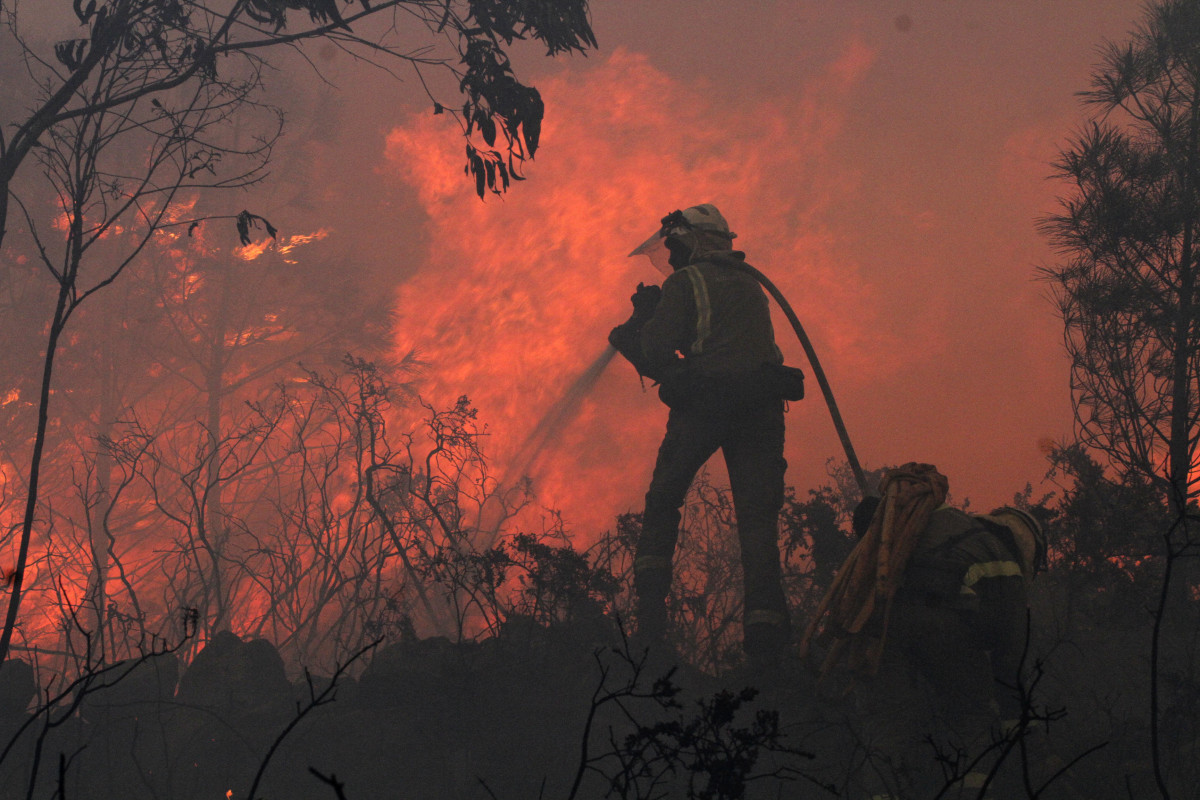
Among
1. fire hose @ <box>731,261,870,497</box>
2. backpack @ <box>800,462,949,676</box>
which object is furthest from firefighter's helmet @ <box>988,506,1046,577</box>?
fire hose @ <box>731,261,870,497</box>

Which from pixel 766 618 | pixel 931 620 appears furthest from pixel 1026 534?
pixel 766 618

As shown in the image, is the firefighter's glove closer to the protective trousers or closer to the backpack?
the protective trousers

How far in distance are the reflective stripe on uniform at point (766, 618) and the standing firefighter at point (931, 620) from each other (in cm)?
76

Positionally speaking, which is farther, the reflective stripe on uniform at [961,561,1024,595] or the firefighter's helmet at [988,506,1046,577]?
A: the firefighter's helmet at [988,506,1046,577]

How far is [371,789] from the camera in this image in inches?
154

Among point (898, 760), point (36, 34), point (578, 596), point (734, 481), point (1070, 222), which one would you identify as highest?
point (36, 34)

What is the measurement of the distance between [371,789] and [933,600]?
274 centimetres

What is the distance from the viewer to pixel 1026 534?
344 centimetres

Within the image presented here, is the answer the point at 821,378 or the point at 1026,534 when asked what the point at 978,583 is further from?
the point at 821,378

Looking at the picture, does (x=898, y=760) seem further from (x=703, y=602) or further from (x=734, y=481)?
(x=703, y=602)

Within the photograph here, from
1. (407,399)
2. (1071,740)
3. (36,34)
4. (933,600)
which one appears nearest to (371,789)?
(933,600)

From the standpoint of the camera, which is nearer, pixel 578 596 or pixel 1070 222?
pixel 578 596

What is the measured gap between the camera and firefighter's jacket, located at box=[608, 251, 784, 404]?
4.75 m

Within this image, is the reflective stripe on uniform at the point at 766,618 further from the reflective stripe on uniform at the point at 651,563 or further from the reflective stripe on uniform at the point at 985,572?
the reflective stripe on uniform at the point at 985,572
